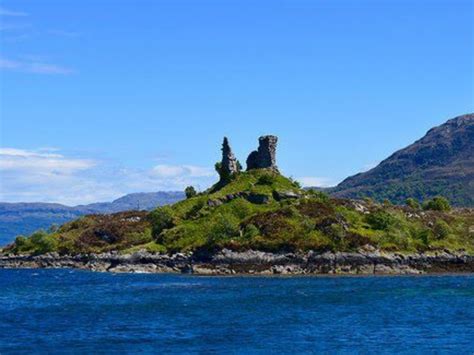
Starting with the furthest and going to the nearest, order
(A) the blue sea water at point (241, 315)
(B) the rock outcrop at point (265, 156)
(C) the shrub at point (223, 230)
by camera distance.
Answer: (B) the rock outcrop at point (265, 156) < (C) the shrub at point (223, 230) < (A) the blue sea water at point (241, 315)

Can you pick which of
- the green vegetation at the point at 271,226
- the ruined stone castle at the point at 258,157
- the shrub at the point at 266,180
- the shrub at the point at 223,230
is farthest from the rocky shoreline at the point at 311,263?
the ruined stone castle at the point at 258,157

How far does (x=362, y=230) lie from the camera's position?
15388cm

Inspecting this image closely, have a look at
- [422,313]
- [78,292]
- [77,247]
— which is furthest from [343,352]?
[77,247]

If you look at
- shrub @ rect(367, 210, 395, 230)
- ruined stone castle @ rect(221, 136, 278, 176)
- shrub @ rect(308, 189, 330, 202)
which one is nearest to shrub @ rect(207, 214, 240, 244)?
shrub @ rect(308, 189, 330, 202)

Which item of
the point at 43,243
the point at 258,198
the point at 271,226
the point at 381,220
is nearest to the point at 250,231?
the point at 271,226

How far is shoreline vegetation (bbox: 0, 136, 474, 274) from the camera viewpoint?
14388cm

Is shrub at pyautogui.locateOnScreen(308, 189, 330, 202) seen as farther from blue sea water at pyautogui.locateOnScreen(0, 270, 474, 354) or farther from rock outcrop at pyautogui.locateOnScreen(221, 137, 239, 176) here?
blue sea water at pyautogui.locateOnScreen(0, 270, 474, 354)

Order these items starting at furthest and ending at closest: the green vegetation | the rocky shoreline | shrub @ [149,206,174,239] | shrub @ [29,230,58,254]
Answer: shrub @ [29,230,58,254], shrub @ [149,206,174,239], the green vegetation, the rocky shoreline

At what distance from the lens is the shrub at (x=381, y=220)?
156375mm

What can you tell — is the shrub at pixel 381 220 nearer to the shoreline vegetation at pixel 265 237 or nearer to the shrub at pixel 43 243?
the shoreline vegetation at pixel 265 237

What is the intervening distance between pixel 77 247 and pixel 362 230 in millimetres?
73261

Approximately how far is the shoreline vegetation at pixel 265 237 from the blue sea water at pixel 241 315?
10.8 metres

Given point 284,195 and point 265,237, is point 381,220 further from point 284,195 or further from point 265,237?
point 265,237

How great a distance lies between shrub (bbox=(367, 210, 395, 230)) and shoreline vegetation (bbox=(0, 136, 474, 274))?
0.21 meters
